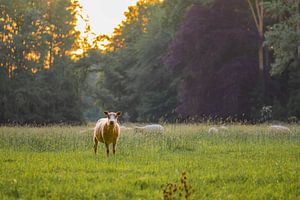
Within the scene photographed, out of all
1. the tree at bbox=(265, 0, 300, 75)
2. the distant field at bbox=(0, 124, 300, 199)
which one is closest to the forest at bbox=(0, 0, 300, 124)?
the tree at bbox=(265, 0, 300, 75)

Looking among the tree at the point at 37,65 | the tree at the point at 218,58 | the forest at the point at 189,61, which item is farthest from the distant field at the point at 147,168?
the tree at the point at 37,65

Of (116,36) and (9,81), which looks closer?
(9,81)

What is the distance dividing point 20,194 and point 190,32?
33.2m

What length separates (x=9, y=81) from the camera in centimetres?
4244

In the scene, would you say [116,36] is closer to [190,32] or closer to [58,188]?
[190,32]

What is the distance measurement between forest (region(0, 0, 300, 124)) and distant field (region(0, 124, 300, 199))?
16.5 metres

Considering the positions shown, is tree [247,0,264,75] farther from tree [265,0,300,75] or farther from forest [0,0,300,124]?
tree [265,0,300,75]

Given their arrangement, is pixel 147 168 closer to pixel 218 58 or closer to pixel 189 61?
→ pixel 218 58

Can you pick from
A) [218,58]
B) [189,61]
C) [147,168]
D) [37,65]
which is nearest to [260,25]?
[218,58]

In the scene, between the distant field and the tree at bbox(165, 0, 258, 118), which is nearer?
the distant field

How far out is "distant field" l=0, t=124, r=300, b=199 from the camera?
29.5 feet

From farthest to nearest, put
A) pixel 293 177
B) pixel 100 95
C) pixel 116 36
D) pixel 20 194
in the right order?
1. pixel 116 36
2. pixel 100 95
3. pixel 293 177
4. pixel 20 194

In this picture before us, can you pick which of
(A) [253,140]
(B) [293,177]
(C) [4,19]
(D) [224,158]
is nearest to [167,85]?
(C) [4,19]

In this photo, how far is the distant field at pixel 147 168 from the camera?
8977mm
